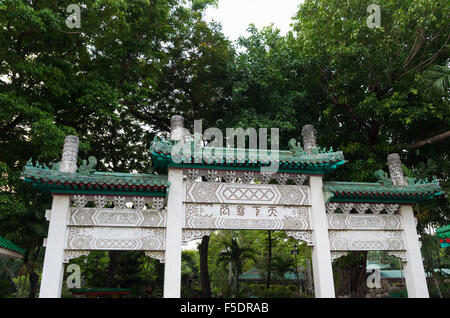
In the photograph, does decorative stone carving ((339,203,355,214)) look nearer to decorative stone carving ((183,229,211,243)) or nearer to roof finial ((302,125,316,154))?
roof finial ((302,125,316,154))

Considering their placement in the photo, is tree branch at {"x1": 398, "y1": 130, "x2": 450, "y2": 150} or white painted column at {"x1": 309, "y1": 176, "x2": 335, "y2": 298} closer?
white painted column at {"x1": 309, "y1": 176, "x2": 335, "y2": 298}

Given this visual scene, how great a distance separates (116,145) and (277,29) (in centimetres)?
949

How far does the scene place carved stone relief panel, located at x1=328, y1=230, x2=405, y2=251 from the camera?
744cm

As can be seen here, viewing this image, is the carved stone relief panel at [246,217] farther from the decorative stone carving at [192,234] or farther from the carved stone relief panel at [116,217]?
the carved stone relief panel at [116,217]

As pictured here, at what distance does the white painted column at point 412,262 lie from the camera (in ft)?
24.3

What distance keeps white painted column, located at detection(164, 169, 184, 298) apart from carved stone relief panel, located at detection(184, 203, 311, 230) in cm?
23

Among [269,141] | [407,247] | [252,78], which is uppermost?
[252,78]

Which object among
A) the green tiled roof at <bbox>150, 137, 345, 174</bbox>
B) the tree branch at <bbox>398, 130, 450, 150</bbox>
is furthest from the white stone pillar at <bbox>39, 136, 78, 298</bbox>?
the tree branch at <bbox>398, 130, 450, 150</bbox>

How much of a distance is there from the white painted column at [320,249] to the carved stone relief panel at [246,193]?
235 mm

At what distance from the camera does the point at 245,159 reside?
23.5 ft

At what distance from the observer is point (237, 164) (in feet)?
24.3

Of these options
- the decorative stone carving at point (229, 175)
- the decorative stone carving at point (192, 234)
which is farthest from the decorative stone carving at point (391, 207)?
the decorative stone carving at point (192, 234)
